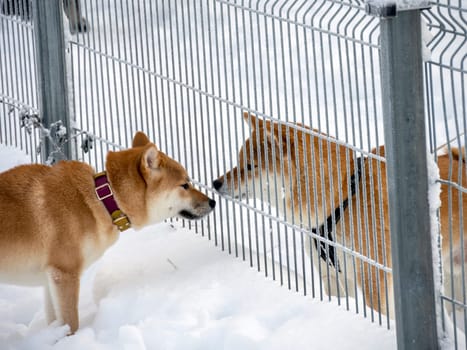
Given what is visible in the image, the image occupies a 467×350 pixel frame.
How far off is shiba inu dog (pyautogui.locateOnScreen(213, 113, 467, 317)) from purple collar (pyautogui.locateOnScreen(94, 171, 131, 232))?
0.66m

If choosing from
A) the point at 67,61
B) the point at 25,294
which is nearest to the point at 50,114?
the point at 67,61

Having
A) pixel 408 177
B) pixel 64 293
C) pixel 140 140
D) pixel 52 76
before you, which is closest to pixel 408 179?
pixel 408 177

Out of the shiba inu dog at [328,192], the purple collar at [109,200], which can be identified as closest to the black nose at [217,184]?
the shiba inu dog at [328,192]

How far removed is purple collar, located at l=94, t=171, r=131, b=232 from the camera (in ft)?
15.4

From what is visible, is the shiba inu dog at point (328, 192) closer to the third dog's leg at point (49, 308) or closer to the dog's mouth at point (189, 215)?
the dog's mouth at point (189, 215)

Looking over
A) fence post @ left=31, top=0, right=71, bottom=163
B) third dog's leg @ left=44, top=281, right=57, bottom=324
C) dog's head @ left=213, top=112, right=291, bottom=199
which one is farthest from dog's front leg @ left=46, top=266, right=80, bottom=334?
fence post @ left=31, top=0, right=71, bottom=163

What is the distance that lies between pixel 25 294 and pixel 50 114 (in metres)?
1.26

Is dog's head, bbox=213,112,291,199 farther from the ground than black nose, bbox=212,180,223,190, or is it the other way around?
dog's head, bbox=213,112,291,199

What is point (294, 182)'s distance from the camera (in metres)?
5.00

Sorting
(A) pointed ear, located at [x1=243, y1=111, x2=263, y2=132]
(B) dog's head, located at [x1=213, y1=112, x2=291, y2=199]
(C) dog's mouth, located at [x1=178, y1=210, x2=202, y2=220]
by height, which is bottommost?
(C) dog's mouth, located at [x1=178, y1=210, x2=202, y2=220]

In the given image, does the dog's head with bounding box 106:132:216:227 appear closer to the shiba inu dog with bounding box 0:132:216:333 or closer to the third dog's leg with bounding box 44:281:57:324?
the shiba inu dog with bounding box 0:132:216:333

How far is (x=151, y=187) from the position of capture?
15.9ft

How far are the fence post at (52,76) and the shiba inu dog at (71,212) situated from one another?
3.60 feet

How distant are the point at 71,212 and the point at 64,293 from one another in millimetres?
398
